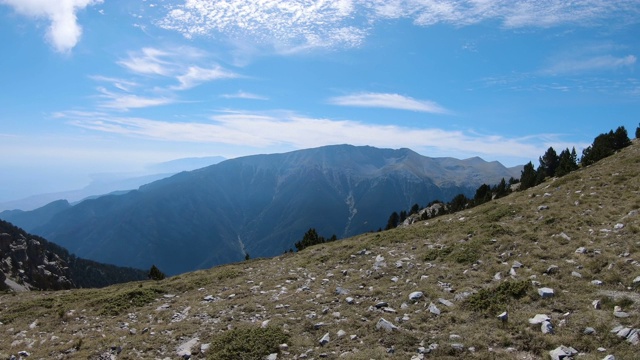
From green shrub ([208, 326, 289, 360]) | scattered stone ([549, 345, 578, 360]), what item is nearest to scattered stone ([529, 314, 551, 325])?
scattered stone ([549, 345, 578, 360])

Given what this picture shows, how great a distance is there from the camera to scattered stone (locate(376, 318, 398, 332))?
41.7 feet

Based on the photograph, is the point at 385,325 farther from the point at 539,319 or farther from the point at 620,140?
the point at 620,140

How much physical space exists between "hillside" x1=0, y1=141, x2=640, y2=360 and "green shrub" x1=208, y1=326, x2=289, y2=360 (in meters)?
0.06

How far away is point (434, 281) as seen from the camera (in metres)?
16.9

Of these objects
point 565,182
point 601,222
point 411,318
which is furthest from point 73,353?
point 565,182

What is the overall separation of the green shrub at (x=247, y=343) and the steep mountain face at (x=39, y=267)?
125751 mm

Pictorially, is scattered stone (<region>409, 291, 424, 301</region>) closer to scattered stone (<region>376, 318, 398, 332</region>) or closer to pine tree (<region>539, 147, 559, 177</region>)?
scattered stone (<region>376, 318, 398, 332</region>)

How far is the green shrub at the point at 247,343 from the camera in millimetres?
12398

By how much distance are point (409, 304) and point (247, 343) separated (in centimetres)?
648

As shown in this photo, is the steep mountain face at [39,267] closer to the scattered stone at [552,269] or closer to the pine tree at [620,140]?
the scattered stone at [552,269]

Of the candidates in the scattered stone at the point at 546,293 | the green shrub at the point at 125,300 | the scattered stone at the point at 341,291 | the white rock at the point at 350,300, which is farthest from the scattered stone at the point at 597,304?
the green shrub at the point at 125,300

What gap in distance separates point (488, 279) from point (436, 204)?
93.3 m

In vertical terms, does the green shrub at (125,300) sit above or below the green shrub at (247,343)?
below

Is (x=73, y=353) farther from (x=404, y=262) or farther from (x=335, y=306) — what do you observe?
(x=404, y=262)
